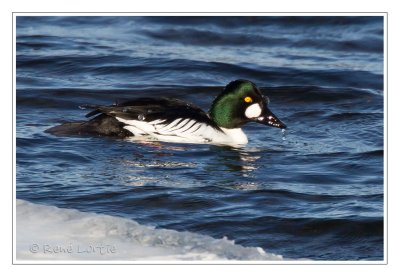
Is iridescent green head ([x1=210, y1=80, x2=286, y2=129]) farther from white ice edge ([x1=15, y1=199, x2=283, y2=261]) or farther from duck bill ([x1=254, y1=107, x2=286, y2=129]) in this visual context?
white ice edge ([x1=15, y1=199, x2=283, y2=261])

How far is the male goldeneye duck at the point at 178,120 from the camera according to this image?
40.0 feet

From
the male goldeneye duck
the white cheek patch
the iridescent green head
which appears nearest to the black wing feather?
the male goldeneye duck

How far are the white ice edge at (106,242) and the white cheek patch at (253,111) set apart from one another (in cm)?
412

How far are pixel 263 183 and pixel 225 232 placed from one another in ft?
5.43

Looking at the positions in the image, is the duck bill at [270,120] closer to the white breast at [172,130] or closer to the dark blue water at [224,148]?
the dark blue water at [224,148]

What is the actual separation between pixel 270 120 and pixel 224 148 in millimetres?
740

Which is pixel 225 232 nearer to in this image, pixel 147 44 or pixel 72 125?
pixel 72 125

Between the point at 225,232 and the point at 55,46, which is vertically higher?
the point at 55,46

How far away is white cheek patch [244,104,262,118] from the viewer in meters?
12.7

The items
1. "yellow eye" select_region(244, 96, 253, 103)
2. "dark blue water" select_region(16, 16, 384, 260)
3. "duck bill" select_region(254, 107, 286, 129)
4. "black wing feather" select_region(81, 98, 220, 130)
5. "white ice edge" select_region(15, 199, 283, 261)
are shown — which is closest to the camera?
"white ice edge" select_region(15, 199, 283, 261)

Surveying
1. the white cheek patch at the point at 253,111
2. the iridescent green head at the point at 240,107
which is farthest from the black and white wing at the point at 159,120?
the white cheek patch at the point at 253,111

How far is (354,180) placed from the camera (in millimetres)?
10742

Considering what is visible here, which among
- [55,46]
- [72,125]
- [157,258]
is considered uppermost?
[55,46]

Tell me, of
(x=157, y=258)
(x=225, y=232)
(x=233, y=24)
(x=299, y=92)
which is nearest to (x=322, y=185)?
(x=225, y=232)
